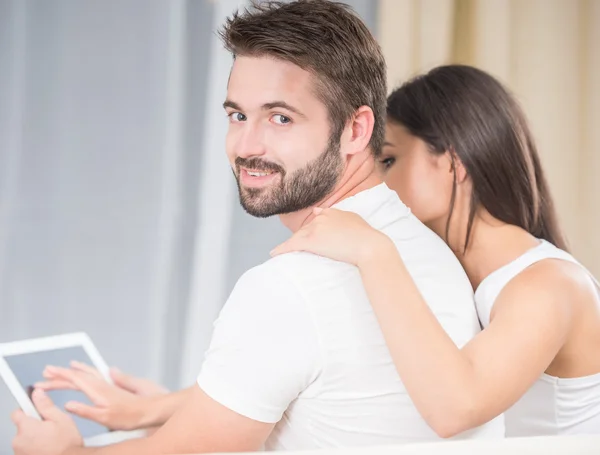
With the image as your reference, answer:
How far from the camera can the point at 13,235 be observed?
6.13 ft

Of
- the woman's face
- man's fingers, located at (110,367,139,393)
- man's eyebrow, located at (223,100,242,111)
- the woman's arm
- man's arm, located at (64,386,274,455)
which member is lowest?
man's fingers, located at (110,367,139,393)

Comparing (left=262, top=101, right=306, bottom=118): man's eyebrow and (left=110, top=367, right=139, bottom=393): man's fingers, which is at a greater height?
(left=262, top=101, right=306, bottom=118): man's eyebrow

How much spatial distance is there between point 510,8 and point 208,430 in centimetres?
163

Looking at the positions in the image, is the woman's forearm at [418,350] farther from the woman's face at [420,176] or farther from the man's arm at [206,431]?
the woman's face at [420,176]

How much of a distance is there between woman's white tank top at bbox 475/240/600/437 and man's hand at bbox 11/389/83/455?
696mm

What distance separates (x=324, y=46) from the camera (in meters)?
1.10

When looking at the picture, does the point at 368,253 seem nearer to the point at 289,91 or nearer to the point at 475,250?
the point at 289,91

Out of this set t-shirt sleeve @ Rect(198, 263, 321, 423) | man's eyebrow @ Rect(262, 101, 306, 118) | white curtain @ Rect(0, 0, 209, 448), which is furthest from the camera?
white curtain @ Rect(0, 0, 209, 448)

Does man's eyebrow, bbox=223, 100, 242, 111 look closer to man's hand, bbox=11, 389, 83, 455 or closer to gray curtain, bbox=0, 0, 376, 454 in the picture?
man's hand, bbox=11, 389, 83, 455

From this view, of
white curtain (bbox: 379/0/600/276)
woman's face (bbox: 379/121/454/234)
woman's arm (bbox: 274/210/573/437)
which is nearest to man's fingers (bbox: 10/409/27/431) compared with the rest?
woman's arm (bbox: 274/210/573/437)

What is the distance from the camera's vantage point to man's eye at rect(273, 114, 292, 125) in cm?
109

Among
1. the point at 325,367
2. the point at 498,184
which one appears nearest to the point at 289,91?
the point at 325,367

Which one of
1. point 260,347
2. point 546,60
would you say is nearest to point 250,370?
point 260,347

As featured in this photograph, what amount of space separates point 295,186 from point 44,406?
1.65 ft
